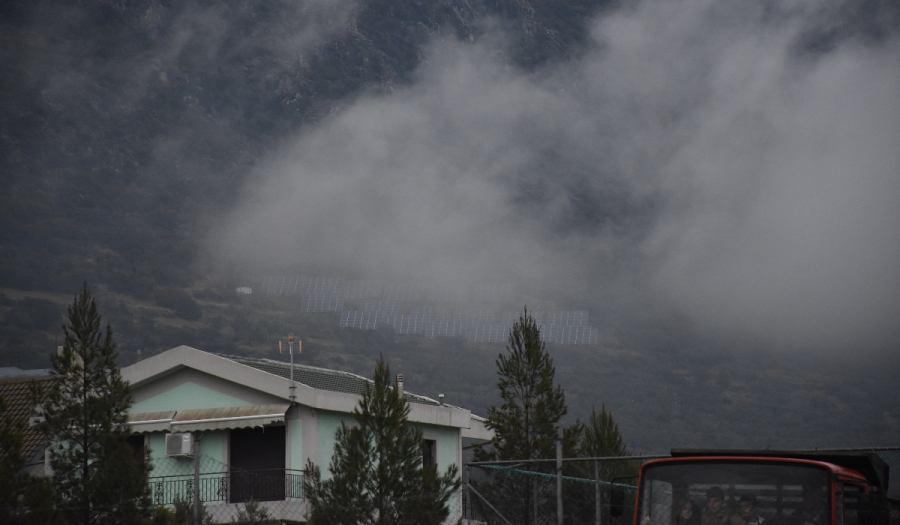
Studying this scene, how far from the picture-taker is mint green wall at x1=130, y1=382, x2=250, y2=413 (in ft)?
96.0

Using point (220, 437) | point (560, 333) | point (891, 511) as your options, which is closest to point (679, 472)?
point (891, 511)

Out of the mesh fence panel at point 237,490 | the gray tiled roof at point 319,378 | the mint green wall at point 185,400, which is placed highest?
the gray tiled roof at point 319,378

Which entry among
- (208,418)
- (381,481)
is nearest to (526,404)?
(208,418)

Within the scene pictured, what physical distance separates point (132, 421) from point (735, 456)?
20.4 m

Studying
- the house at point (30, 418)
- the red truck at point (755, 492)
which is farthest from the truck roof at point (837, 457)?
the house at point (30, 418)

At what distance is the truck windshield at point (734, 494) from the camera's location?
40.3ft

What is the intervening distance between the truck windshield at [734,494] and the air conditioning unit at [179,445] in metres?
16.2

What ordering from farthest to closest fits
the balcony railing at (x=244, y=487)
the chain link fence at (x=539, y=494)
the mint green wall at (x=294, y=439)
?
the mint green wall at (x=294, y=439) → the balcony railing at (x=244, y=487) → the chain link fence at (x=539, y=494)

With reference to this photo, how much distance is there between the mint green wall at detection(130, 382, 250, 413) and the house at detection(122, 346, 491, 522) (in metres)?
0.03

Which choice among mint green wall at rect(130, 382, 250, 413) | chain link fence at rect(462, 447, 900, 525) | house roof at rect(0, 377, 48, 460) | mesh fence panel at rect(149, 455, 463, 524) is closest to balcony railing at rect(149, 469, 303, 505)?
mesh fence panel at rect(149, 455, 463, 524)

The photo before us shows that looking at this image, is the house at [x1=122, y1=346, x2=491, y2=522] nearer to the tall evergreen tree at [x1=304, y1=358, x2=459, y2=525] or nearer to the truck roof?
the tall evergreen tree at [x1=304, y1=358, x2=459, y2=525]

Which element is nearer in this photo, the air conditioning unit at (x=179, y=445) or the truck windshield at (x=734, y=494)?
the truck windshield at (x=734, y=494)

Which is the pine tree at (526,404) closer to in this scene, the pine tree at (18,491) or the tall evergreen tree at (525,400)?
the tall evergreen tree at (525,400)

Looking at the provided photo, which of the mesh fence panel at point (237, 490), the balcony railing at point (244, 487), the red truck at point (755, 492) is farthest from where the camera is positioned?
the balcony railing at point (244, 487)
